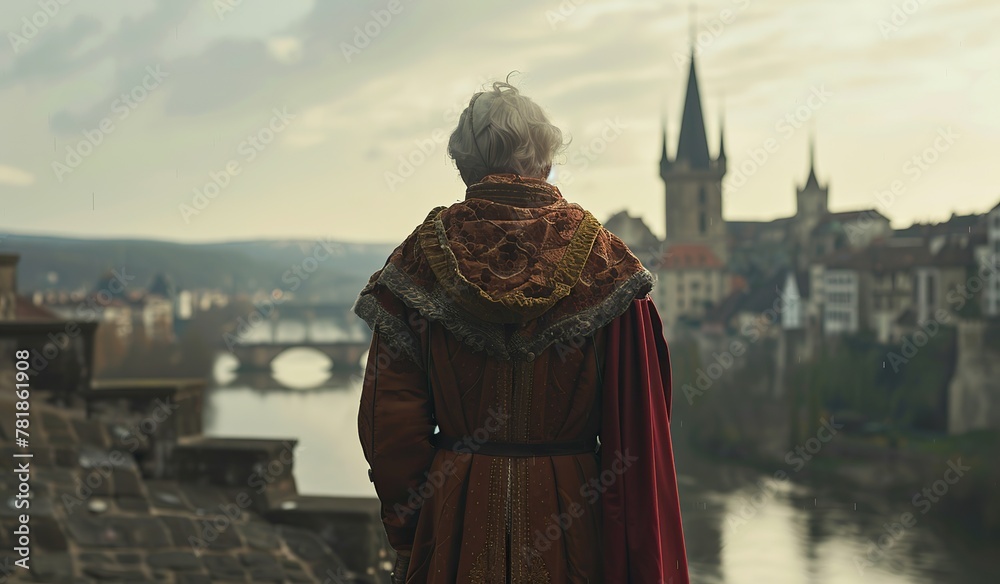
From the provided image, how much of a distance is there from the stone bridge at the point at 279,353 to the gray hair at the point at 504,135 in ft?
32.6

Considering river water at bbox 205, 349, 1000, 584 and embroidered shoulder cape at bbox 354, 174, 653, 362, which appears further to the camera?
river water at bbox 205, 349, 1000, 584

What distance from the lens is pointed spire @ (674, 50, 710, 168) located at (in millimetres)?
19844

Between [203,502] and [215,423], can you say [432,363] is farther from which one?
[215,423]

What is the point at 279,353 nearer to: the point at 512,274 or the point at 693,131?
the point at 512,274

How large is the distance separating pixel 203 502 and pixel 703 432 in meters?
14.5

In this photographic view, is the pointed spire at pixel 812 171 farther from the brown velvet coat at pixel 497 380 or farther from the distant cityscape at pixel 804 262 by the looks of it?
the brown velvet coat at pixel 497 380

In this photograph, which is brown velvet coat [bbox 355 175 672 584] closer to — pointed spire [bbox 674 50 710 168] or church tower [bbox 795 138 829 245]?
church tower [bbox 795 138 829 245]

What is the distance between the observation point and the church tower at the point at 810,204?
1617 centimetres

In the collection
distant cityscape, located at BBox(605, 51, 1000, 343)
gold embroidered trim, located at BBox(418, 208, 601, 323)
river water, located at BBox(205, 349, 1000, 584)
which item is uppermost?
distant cityscape, located at BBox(605, 51, 1000, 343)

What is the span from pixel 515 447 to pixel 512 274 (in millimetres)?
224

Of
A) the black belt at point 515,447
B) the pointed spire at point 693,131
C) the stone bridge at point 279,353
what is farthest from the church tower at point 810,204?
the black belt at point 515,447

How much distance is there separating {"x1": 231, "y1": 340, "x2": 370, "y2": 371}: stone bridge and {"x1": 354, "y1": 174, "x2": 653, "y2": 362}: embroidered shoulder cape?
993 cm

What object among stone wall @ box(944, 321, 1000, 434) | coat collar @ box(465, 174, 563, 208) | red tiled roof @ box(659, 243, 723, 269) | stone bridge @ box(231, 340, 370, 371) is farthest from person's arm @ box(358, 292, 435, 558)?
red tiled roof @ box(659, 243, 723, 269)

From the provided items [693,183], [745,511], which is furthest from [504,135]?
[693,183]
